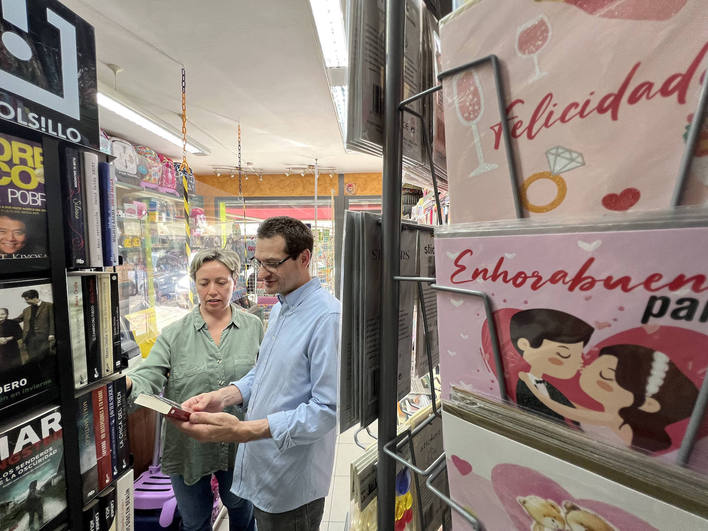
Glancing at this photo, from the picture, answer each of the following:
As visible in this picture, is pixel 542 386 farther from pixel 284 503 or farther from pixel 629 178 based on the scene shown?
pixel 284 503

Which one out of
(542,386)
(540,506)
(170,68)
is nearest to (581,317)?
(542,386)

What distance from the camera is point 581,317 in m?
0.31

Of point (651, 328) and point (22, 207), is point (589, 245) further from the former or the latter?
point (22, 207)

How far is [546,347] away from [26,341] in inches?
33.4

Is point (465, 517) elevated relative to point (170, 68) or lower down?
lower down

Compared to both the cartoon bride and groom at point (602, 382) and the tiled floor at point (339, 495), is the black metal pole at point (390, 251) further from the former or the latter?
the tiled floor at point (339, 495)

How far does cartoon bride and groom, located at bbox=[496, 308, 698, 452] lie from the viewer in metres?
0.28

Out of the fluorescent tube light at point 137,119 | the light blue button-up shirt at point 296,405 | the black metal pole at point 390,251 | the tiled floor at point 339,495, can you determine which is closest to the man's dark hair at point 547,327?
the black metal pole at point 390,251

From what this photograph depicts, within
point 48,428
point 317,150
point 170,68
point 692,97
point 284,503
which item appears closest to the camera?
point 692,97

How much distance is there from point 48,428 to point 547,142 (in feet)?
3.09

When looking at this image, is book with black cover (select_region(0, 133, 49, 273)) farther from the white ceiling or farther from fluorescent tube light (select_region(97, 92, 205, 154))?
the white ceiling

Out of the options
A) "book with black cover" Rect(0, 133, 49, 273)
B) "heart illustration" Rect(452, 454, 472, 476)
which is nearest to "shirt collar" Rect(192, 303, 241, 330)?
"book with black cover" Rect(0, 133, 49, 273)

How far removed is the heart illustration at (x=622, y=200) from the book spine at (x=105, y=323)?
0.92m

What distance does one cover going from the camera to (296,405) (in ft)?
Result: 4.10
